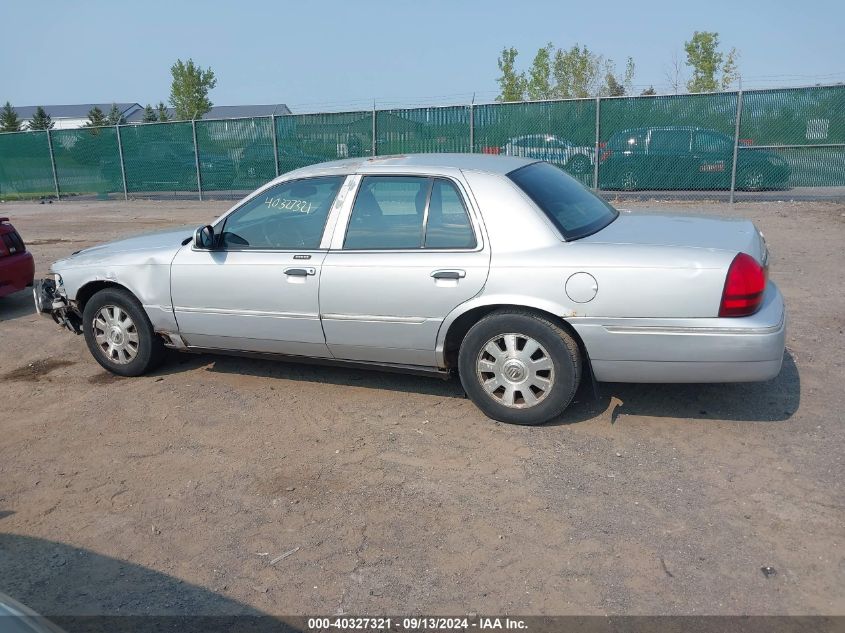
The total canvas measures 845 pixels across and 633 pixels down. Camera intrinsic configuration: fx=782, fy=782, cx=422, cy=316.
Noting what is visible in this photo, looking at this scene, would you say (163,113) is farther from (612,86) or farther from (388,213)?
(388,213)

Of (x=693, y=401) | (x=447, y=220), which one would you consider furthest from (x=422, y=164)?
(x=693, y=401)

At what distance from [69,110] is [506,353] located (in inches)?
3637

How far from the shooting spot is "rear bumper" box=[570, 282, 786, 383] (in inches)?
169

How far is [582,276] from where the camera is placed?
14.8 ft

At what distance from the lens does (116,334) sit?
6.03 metres

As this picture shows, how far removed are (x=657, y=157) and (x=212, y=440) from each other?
43.9ft

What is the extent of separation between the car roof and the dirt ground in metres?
1.54

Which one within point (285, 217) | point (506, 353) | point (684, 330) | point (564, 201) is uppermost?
point (564, 201)

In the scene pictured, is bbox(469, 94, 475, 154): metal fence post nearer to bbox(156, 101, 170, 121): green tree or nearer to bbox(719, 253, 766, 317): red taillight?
bbox(719, 253, 766, 317): red taillight

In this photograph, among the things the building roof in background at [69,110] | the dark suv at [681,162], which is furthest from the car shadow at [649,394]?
the building roof in background at [69,110]

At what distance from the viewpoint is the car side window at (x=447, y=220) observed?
16.0 feet

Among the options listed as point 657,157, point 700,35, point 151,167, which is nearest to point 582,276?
point 657,157

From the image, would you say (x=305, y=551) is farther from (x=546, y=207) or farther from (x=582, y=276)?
(x=546, y=207)

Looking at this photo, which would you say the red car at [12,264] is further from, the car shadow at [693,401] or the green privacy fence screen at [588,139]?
the green privacy fence screen at [588,139]
